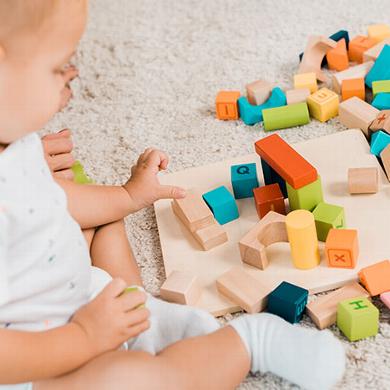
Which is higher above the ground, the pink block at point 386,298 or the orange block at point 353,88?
the orange block at point 353,88

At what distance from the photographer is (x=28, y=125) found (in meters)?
0.76

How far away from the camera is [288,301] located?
91 centimetres

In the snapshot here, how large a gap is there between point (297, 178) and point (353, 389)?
0.30 m

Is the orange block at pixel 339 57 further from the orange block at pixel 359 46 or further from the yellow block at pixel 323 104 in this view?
the yellow block at pixel 323 104

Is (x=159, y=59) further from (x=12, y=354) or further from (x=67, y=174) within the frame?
(x=12, y=354)

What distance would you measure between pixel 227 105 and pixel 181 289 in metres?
0.47

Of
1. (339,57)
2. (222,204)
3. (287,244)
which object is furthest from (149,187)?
(339,57)

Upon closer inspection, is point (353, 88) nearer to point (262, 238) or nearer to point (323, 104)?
point (323, 104)

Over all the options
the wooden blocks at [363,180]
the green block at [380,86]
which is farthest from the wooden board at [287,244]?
the green block at [380,86]

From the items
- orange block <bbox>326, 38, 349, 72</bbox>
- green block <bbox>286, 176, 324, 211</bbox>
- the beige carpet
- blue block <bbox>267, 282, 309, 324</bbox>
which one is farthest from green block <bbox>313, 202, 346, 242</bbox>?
orange block <bbox>326, 38, 349, 72</bbox>

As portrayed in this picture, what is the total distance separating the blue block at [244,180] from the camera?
1123mm

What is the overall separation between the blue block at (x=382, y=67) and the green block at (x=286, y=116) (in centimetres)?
15

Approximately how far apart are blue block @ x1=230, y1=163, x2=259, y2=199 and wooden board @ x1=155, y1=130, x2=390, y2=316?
1 cm

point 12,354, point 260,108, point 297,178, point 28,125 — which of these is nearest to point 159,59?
point 260,108
